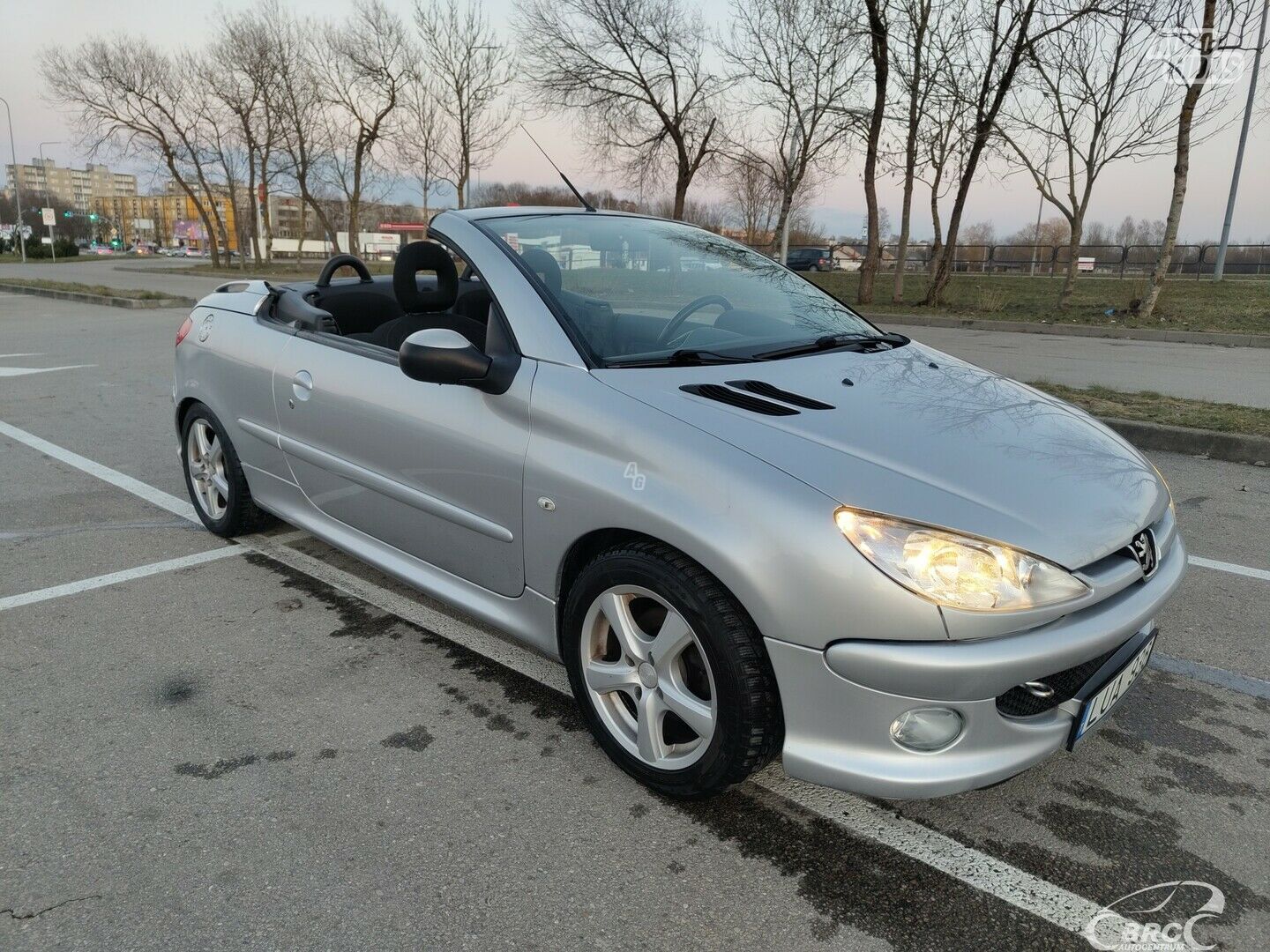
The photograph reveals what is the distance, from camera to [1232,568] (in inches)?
157

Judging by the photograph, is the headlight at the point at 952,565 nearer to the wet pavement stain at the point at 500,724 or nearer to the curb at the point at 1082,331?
the wet pavement stain at the point at 500,724

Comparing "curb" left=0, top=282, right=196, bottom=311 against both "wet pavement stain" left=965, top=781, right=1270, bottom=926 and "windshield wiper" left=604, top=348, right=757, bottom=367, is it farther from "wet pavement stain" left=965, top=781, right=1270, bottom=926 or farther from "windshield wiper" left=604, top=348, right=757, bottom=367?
"wet pavement stain" left=965, top=781, right=1270, bottom=926

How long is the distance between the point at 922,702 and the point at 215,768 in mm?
1886

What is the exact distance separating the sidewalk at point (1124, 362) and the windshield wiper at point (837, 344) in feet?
19.0

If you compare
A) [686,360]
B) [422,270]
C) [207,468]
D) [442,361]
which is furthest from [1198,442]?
[207,468]

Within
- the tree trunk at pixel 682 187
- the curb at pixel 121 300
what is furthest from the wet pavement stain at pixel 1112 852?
the tree trunk at pixel 682 187

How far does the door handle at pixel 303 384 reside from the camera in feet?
11.1

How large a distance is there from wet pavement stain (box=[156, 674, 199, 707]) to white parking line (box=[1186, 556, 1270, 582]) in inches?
158

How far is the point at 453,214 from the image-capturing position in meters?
3.18

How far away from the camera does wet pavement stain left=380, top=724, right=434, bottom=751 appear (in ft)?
8.40

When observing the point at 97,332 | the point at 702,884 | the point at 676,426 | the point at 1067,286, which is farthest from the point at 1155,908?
the point at 1067,286

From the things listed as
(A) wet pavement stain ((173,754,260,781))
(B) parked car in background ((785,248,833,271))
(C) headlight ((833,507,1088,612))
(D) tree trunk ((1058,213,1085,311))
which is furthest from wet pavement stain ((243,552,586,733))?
(B) parked car in background ((785,248,833,271))

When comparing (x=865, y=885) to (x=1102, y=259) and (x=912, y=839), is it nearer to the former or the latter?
(x=912, y=839)

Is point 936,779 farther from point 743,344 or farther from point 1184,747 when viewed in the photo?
point 743,344
